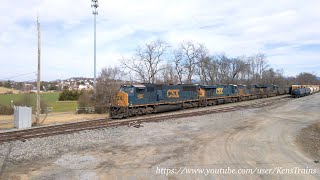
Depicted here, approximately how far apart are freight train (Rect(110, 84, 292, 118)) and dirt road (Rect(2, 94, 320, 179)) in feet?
27.3

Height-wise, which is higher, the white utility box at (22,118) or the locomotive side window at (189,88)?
the locomotive side window at (189,88)

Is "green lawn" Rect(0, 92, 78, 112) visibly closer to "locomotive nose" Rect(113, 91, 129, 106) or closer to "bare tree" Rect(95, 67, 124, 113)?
A: "bare tree" Rect(95, 67, 124, 113)

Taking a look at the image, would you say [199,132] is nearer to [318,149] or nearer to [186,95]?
[318,149]

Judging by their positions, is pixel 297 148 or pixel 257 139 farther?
pixel 257 139

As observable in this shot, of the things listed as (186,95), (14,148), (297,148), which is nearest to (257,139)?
(297,148)

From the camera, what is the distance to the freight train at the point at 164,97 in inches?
1082

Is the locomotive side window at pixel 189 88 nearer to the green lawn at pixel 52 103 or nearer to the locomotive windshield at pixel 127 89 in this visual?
the locomotive windshield at pixel 127 89

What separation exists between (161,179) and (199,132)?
32.1 ft

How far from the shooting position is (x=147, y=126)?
21.4 metres

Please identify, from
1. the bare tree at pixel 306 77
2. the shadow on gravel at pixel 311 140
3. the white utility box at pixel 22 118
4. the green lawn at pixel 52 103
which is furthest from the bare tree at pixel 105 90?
the bare tree at pixel 306 77

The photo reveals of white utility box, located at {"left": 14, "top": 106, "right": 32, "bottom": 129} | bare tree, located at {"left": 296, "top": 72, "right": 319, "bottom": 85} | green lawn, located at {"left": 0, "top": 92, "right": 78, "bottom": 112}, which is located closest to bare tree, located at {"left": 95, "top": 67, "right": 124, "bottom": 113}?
green lawn, located at {"left": 0, "top": 92, "right": 78, "bottom": 112}

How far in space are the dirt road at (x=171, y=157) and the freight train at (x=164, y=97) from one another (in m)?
8.31

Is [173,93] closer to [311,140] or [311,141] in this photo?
[311,140]

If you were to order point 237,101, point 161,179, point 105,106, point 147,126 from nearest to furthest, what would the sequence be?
1. point 161,179
2. point 147,126
3. point 105,106
4. point 237,101
